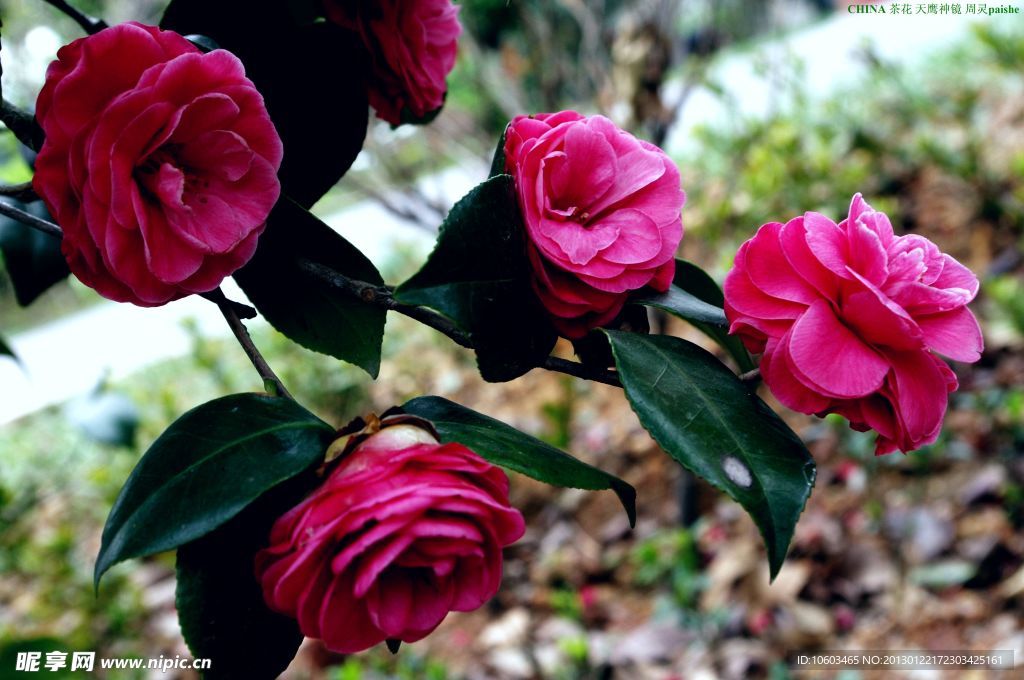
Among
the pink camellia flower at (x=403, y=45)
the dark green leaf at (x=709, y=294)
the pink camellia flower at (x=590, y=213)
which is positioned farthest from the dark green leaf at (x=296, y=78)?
the dark green leaf at (x=709, y=294)

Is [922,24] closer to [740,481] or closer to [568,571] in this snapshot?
[568,571]

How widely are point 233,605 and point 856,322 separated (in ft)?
1.14

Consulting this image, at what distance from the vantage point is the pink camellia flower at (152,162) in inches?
16.0

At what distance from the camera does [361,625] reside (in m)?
0.40

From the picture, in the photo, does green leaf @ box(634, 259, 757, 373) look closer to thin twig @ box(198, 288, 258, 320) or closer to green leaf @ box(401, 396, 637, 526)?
green leaf @ box(401, 396, 637, 526)

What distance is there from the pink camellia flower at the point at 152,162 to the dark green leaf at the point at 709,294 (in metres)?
0.27

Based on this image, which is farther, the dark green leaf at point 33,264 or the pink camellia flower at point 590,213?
the dark green leaf at point 33,264

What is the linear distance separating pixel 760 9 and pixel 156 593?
356cm

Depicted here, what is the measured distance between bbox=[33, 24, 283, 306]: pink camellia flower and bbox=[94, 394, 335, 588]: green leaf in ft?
0.23

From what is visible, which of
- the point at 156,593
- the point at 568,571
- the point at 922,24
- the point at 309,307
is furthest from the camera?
the point at 922,24

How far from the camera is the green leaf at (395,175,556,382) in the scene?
0.41m

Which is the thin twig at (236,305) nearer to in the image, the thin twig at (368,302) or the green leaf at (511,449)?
the thin twig at (368,302)

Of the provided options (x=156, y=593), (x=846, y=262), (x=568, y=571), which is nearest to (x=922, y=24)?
(x=568, y=571)

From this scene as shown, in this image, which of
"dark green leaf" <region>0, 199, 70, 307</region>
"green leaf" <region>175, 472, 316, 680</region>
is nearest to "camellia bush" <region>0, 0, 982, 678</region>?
"green leaf" <region>175, 472, 316, 680</region>
